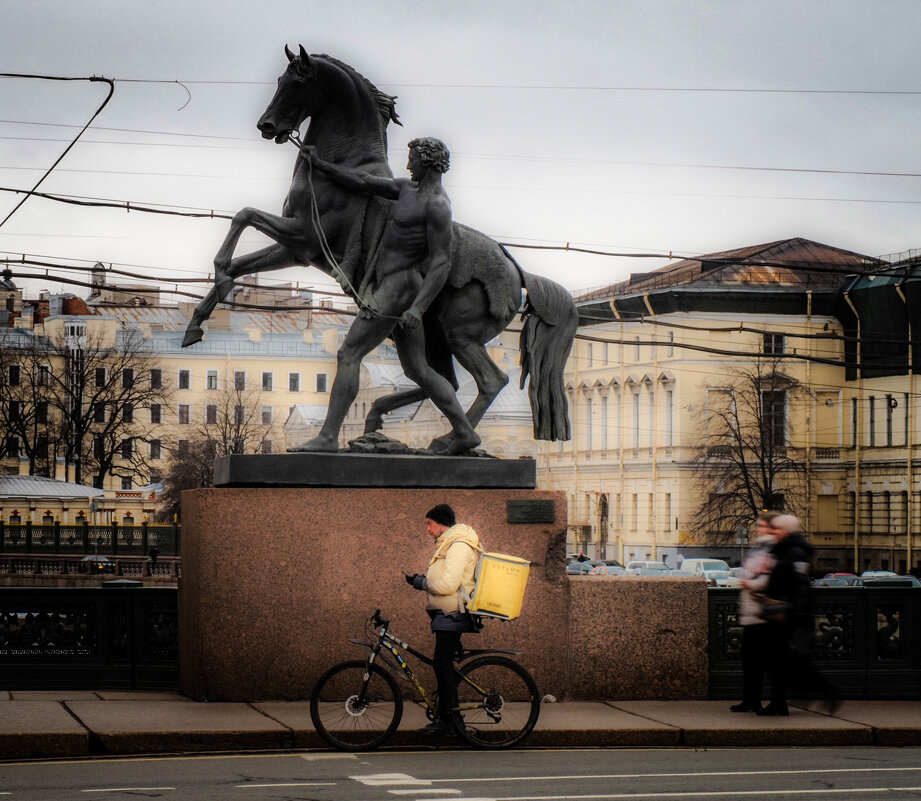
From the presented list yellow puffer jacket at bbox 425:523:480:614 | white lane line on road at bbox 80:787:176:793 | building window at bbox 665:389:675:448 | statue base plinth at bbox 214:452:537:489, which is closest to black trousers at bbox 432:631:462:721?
yellow puffer jacket at bbox 425:523:480:614

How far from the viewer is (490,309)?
47.3ft

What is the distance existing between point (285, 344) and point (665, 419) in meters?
44.9

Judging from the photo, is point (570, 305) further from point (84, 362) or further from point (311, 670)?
point (84, 362)

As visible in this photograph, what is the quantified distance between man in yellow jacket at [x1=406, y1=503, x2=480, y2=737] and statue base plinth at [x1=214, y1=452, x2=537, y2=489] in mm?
1916

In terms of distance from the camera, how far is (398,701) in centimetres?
1147

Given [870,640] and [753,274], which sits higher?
[753,274]

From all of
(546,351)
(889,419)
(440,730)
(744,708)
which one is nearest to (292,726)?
(440,730)

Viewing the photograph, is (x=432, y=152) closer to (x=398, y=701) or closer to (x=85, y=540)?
(x=398, y=701)

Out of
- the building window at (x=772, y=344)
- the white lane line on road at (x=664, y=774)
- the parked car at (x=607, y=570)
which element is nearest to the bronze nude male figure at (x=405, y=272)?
the white lane line on road at (x=664, y=774)

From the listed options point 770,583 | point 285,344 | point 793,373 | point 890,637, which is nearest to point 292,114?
point 770,583

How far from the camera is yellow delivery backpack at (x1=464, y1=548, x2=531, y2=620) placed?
11594 mm

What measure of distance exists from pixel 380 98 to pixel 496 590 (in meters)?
4.69

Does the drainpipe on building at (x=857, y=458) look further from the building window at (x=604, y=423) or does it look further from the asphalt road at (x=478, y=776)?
the asphalt road at (x=478, y=776)

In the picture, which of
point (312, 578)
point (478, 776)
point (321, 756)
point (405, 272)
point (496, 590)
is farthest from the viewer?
point (405, 272)
